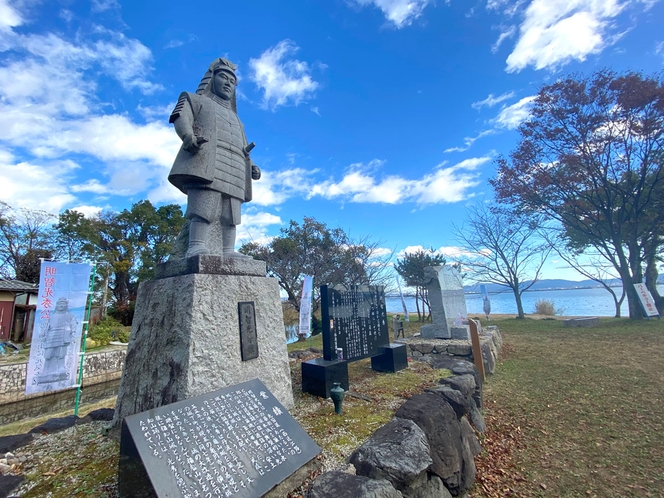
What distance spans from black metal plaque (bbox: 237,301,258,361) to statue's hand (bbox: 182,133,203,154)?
172 cm

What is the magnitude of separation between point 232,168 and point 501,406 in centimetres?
537

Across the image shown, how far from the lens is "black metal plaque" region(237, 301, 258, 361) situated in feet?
9.77

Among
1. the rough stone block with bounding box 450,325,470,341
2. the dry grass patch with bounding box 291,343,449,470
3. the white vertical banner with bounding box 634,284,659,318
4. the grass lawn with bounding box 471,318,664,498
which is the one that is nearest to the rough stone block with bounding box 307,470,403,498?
the dry grass patch with bounding box 291,343,449,470

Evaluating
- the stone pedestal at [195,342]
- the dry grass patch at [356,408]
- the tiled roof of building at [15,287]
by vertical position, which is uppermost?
the tiled roof of building at [15,287]

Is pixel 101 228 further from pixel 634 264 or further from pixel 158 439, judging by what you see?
pixel 634 264

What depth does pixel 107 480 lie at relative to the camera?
7.02 ft

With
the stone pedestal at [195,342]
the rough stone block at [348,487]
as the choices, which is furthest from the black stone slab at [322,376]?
the rough stone block at [348,487]

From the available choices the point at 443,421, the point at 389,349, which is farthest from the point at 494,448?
the point at 389,349

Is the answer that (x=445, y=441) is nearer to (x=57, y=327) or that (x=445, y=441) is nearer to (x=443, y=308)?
(x=443, y=308)

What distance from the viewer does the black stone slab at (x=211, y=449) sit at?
1.56 m

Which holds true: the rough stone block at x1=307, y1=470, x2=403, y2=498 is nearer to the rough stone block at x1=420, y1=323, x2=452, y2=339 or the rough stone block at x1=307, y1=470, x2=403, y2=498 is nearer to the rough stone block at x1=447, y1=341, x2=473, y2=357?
the rough stone block at x1=447, y1=341, x2=473, y2=357

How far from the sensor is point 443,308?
798 cm

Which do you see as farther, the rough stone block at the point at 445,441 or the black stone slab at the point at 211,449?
the rough stone block at the point at 445,441

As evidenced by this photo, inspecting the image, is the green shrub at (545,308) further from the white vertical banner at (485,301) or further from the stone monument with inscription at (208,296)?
the stone monument with inscription at (208,296)
